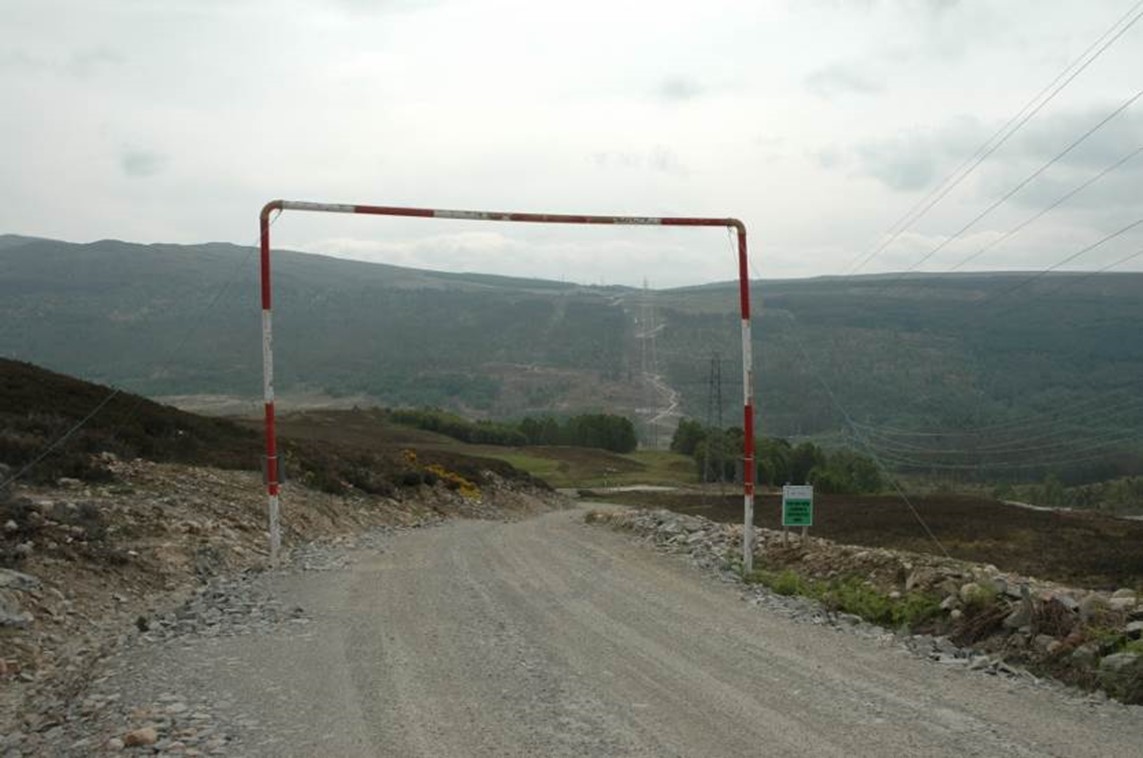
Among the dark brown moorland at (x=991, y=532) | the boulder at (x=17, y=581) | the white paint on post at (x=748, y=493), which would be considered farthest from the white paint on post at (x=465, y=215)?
the dark brown moorland at (x=991, y=532)

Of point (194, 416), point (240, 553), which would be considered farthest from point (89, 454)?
point (194, 416)

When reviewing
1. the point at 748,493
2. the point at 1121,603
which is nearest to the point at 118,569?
the point at 748,493

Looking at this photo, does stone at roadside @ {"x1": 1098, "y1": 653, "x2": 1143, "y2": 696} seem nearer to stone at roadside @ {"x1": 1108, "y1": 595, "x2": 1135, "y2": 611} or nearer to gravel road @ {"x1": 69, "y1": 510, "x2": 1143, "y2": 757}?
gravel road @ {"x1": 69, "y1": 510, "x2": 1143, "y2": 757}

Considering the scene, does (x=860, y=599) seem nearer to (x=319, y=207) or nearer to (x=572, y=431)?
(x=319, y=207)

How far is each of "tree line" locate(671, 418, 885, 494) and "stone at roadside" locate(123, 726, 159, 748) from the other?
297ft

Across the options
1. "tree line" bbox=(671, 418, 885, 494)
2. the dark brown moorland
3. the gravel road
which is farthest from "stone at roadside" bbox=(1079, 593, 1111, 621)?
"tree line" bbox=(671, 418, 885, 494)

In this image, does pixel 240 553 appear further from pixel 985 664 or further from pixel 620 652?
pixel 985 664

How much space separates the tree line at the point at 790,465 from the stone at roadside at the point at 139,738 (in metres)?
90.6

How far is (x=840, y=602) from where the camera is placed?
12.8 metres

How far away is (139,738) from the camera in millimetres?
6977

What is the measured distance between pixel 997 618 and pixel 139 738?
28.3ft

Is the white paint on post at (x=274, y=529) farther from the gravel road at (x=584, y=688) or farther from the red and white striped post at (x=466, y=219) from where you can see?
the gravel road at (x=584, y=688)

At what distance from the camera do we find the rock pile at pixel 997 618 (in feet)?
29.8

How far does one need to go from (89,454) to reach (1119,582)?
81.7 ft
